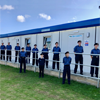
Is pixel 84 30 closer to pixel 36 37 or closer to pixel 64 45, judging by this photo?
pixel 64 45

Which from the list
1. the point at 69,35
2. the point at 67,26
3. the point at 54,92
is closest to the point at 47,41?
the point at 69,35

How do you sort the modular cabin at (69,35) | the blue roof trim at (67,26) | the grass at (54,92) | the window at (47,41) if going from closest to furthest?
the grass at (54,92)
the blue roof trim at (67,26)
the modular cabin at (69,35)
the window at (47,41)

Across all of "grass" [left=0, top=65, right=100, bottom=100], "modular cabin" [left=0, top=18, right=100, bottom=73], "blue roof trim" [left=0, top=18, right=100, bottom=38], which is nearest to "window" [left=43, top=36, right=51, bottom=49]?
"modular cabin" [left=0, top=18, right=100, bottom=73]

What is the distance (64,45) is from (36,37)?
102 inches

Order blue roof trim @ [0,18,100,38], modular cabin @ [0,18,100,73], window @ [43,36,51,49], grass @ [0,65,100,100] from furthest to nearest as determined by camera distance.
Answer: window @ [43,36,51,49] < modular cabin @ [0,18,100,73] < blue roof trim @ [0,18,100,38] < grass @ [0,65,100,100]

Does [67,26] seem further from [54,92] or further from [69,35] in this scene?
[54,92]

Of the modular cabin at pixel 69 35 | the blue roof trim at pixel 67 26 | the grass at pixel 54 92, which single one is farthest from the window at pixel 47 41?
the grass at pixel 54 92

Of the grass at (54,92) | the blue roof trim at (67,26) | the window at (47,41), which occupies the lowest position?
the grass at (54,92)

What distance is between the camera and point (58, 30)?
21.5 feet

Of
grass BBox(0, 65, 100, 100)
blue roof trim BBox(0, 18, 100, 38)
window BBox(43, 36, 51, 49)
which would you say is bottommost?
grass BBox(0, 65, 100, 100)

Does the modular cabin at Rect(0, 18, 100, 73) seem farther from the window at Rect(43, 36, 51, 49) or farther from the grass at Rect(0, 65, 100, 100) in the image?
the grass at Rect(0, 65, 100, 100)

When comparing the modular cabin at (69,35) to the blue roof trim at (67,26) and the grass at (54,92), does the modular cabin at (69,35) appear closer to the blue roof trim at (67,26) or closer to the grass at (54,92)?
the blue roof trim at (67,26)

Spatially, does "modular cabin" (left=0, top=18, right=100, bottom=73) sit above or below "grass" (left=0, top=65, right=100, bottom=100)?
above

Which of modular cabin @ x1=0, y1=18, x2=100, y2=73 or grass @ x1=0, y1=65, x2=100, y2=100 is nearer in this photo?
grass @ x1=0, y1=65, x2=100, y2=100
